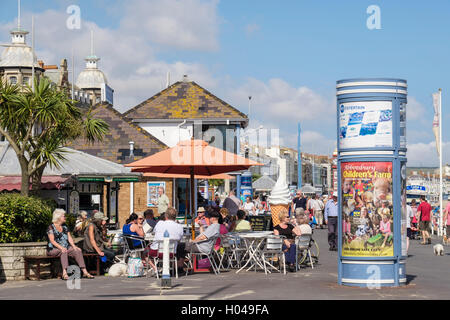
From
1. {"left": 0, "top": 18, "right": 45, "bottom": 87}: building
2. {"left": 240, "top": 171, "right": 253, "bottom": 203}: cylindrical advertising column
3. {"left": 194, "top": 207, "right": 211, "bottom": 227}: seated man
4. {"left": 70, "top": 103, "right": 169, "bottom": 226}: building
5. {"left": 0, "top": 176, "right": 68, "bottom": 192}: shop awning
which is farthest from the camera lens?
{"left": 0, "top": 18, "right": 45, "bottom": 87}: building

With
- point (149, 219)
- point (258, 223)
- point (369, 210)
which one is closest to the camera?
point (369, 210)

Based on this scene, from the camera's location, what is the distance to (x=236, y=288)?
12.5 meters

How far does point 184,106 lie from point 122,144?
23.6ft

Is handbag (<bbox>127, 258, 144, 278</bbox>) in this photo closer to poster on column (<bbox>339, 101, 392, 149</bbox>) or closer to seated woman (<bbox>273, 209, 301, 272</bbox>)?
seated woman (<bbox>273, 209, 301, 272</bbox>)

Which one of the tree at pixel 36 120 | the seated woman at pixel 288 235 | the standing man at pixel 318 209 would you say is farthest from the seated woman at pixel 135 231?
the standing man at pixel 318 209

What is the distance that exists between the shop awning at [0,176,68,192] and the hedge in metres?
3.60

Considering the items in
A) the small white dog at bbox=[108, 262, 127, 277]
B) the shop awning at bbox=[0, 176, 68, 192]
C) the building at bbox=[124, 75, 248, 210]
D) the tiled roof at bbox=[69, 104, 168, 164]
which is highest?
the building at bbox=[124, 75, 248, 210]

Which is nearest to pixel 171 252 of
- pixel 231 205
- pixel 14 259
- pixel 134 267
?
pixel 134 267

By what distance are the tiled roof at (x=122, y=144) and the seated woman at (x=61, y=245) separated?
22.3 m

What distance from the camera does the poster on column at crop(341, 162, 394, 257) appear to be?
1222 centimetres

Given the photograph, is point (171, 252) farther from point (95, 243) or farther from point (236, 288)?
point (236, 288)

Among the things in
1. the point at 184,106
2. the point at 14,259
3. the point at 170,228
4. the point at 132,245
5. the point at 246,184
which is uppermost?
the point at 184,106

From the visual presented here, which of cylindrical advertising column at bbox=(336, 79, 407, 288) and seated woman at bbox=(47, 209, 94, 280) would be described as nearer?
cylindrical advertising column at bbox=(336, 79, 407, 288)

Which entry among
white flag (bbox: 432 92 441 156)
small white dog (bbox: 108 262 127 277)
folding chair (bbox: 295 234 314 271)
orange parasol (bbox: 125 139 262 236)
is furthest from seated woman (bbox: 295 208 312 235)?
white flag (bbox: 432 92 441 156)
